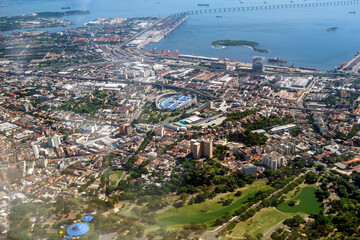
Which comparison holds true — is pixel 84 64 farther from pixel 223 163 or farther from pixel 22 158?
pixel 223 163

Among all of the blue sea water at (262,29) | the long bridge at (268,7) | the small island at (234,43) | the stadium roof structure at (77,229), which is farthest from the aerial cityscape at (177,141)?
the long bridge at (268,7)

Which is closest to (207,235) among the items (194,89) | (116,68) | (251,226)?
(251,226)

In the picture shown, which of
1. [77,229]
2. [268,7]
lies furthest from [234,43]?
[268,7]

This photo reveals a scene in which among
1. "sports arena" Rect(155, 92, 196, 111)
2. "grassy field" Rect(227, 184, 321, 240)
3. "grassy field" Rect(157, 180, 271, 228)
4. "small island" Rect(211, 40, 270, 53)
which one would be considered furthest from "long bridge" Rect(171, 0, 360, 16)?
"grassy field" Rect(157, 180, 271, 228)

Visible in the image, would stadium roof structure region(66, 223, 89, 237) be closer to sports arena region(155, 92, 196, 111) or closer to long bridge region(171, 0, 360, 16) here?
sports arena region(155, 92, 196, 111)

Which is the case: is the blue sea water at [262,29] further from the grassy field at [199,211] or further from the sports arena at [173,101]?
the grassy field at [199,211]

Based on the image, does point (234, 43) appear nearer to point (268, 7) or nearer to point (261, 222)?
point (261, 222)
